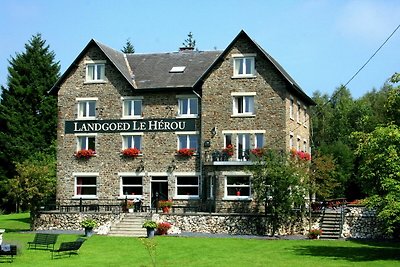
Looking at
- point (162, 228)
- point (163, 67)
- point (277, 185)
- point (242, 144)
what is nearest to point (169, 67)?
point (163, 67)

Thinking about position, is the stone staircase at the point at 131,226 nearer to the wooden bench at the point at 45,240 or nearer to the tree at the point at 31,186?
the tree at the point at 31,186

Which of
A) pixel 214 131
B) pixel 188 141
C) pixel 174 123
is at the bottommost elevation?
pixel 188 141

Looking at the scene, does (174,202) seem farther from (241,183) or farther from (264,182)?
(264,182)

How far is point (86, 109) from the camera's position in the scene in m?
43.6

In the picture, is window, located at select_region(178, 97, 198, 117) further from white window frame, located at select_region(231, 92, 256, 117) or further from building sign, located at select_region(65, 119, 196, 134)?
white window frame, located at select_region(231, 92, 256, 117)

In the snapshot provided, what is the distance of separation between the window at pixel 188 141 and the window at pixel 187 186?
2082mm

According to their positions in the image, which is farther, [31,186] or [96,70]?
[96,70]

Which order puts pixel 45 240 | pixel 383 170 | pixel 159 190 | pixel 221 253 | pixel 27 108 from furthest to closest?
pixel 27 108 → pixel 159 190 → pixel 45 240 → pixel 221 253 → pixel 383 170

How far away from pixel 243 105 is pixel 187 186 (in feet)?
21.4

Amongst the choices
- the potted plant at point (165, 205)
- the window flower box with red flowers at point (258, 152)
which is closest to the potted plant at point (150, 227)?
the potted plant at point (165, 205)

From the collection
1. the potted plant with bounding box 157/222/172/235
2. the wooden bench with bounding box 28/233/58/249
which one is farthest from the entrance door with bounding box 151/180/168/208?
the wooden bench with bounding box 28/233/58/249

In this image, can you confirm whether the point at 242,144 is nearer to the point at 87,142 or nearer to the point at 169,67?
A: the point at 169,67

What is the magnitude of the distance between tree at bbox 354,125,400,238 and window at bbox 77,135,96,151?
21.8 meters

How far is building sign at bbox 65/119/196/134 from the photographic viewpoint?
1651 inches
